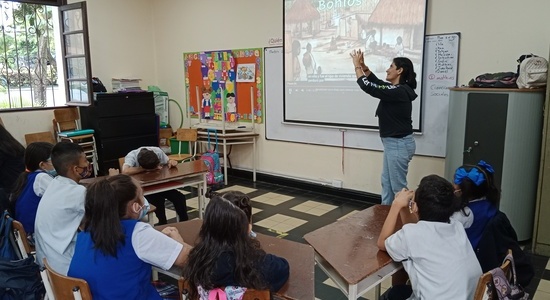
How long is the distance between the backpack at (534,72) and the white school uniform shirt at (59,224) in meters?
3.19

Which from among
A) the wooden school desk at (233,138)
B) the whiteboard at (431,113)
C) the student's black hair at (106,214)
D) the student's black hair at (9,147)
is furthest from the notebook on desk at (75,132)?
the student's black hair at (106,214)

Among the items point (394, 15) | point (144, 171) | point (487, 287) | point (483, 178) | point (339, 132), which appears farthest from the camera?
point (339, 132)

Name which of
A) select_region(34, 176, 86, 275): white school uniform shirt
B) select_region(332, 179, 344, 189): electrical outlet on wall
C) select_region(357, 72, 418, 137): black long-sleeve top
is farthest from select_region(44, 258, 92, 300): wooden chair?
select_region(332, 179, 344, 189): electrical outlet on wall

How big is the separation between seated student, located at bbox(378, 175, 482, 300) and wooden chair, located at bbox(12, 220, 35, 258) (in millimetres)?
1707

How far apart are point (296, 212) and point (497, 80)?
2.26 m

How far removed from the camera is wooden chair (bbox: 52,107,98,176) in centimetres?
564

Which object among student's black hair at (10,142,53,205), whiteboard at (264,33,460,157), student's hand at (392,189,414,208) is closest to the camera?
student's hand at (392,189,414,208)

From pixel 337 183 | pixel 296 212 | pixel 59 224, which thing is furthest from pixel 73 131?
pixel 59 224

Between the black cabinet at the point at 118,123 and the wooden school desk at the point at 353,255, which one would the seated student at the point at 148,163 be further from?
the black cabinet at the point at 118,123

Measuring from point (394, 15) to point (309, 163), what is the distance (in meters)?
1.99

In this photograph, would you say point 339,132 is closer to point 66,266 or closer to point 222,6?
point 222,6

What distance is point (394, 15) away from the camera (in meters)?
4.34

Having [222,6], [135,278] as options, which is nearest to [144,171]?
[135,278]

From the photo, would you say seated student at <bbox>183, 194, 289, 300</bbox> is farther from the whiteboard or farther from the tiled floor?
the whiteboard
